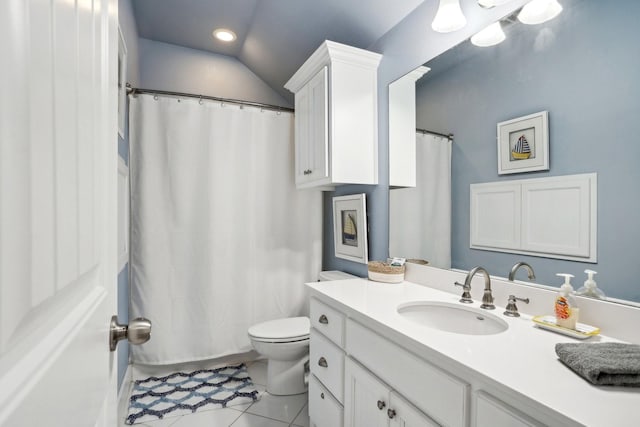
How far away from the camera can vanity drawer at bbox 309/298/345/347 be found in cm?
140

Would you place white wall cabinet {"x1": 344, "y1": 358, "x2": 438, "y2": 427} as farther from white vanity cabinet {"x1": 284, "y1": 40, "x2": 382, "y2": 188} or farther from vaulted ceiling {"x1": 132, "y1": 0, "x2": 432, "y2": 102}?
vaulted ceiling {"x1": 132, "y1": 0, "x2": 432, "y2": 102}

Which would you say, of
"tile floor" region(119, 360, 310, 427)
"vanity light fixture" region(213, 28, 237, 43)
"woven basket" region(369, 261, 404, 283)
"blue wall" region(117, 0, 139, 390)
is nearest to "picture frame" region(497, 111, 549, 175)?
"woven basket" region(369, 261, 404, 283)

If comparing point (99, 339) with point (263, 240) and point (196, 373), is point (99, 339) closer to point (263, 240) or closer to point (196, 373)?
point (263, 240)

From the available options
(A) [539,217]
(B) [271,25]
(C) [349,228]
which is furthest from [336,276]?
(B) [271,25]

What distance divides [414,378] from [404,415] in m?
0.13

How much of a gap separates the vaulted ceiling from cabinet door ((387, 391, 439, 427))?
1.83 metres

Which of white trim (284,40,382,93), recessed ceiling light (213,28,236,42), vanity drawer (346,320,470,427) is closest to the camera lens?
vanity drawer (346,320,470,427)

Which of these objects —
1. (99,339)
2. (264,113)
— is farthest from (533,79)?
(264,113)

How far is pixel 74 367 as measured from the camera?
1.22ft

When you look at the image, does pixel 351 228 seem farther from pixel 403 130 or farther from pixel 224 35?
pixel 224 35

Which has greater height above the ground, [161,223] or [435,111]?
[435,111]

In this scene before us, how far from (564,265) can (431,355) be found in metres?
0.59

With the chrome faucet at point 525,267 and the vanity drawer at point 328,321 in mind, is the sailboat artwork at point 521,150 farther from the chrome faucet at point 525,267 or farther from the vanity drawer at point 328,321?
the vanity drawer at point 328,321

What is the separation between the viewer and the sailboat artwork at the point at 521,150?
121cm
